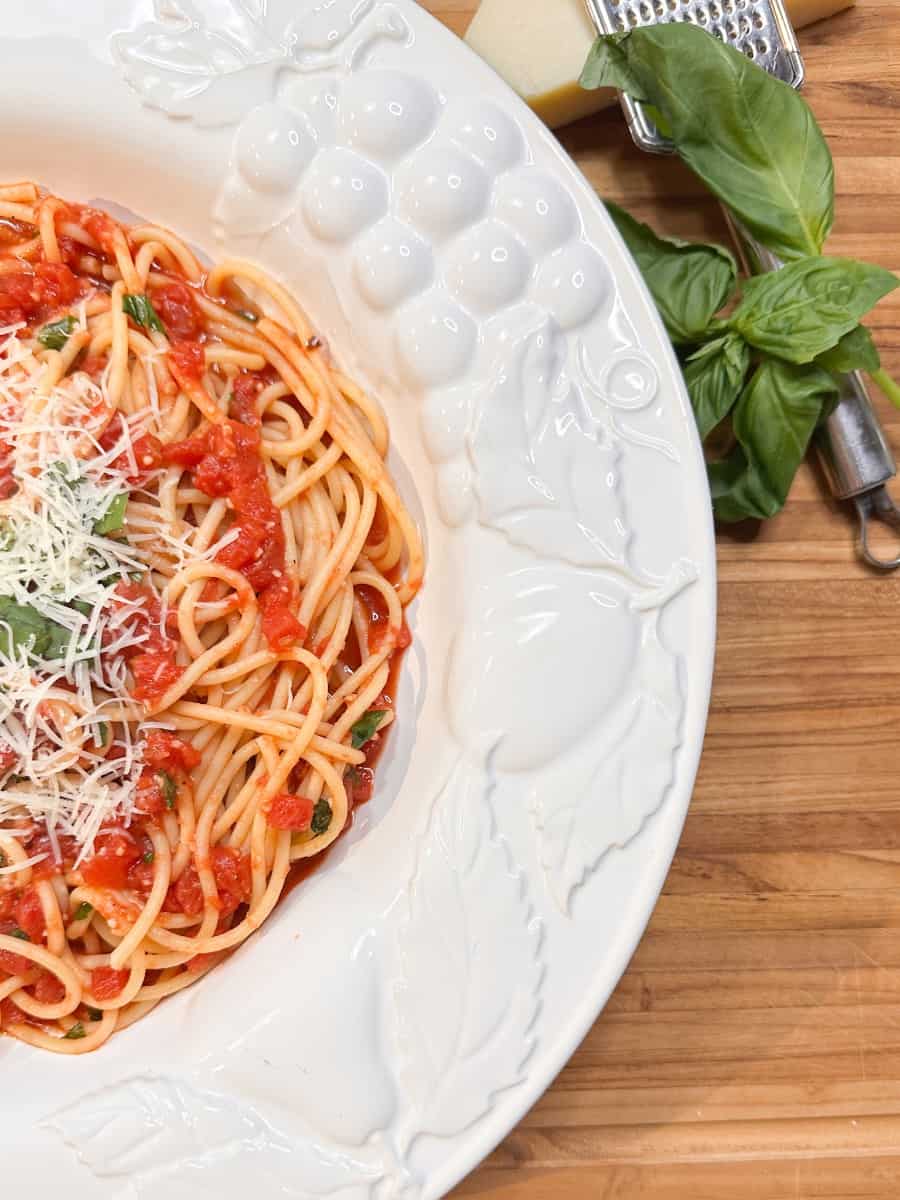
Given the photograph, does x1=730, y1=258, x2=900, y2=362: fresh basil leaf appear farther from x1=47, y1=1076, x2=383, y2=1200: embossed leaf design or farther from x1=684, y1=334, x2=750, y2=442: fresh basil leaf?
x1=47, y1=1076, x2=383, y2=1200: embossed leaf design

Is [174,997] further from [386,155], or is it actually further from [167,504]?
[386,155]

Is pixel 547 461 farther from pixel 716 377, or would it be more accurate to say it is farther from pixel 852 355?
pixel 852 355

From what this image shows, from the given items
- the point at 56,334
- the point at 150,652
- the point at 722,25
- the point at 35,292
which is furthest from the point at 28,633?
the point at 722,25

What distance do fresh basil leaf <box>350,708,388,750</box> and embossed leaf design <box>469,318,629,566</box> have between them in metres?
0.69

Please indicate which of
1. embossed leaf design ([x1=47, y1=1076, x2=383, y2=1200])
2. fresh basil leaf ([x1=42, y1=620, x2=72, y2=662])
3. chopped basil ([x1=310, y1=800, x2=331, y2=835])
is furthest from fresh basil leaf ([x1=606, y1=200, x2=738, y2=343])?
embossed leaf design ([x1=47, y1=1076, x2=383, y2=1200])

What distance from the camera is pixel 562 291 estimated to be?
245 centimetres

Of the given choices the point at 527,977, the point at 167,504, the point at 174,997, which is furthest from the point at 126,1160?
the point at 167,504

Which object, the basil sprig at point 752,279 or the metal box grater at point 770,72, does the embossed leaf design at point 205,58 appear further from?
the metal box grater at point 770,72

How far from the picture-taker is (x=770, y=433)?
286 cm

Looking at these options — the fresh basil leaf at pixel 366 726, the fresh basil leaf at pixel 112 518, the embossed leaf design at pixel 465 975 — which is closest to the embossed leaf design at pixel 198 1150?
the embossed leaf design at pixel 465 975

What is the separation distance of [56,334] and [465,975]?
2032 mm

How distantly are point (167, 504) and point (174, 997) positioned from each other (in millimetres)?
1368

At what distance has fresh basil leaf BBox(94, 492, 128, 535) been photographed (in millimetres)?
2506

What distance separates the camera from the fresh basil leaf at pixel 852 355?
2771 mm
